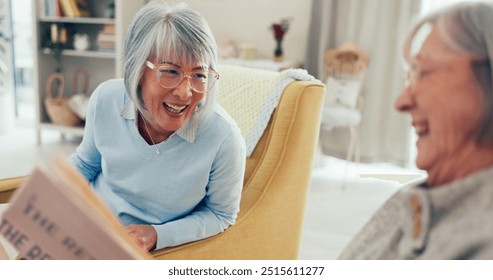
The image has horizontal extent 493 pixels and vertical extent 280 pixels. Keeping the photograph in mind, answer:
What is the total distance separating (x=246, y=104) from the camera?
1368 mm

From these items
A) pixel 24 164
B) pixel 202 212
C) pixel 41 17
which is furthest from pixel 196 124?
pixel 41 17

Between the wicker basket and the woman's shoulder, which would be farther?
the wicker basket

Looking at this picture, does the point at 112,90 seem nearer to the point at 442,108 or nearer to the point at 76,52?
the point at 442,108

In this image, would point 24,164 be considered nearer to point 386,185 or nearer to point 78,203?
point 386,185

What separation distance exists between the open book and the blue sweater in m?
0.55

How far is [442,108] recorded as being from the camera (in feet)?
1.51

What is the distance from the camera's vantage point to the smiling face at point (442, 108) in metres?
0.45

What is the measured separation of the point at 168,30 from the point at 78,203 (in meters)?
0.55

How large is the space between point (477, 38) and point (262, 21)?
11.2ft

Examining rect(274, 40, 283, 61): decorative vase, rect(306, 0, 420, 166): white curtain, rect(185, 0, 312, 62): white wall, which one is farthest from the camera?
rect(185, 0, 312, 62): white wall

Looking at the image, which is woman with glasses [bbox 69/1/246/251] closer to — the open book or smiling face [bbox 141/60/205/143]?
smiling face [bbox 141/60/205/143]

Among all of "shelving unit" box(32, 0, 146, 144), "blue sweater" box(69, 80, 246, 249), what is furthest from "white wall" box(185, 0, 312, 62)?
"blue sweater" box(69, 80, 246, 249)

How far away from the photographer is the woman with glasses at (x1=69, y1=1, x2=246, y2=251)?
970 millimetres
